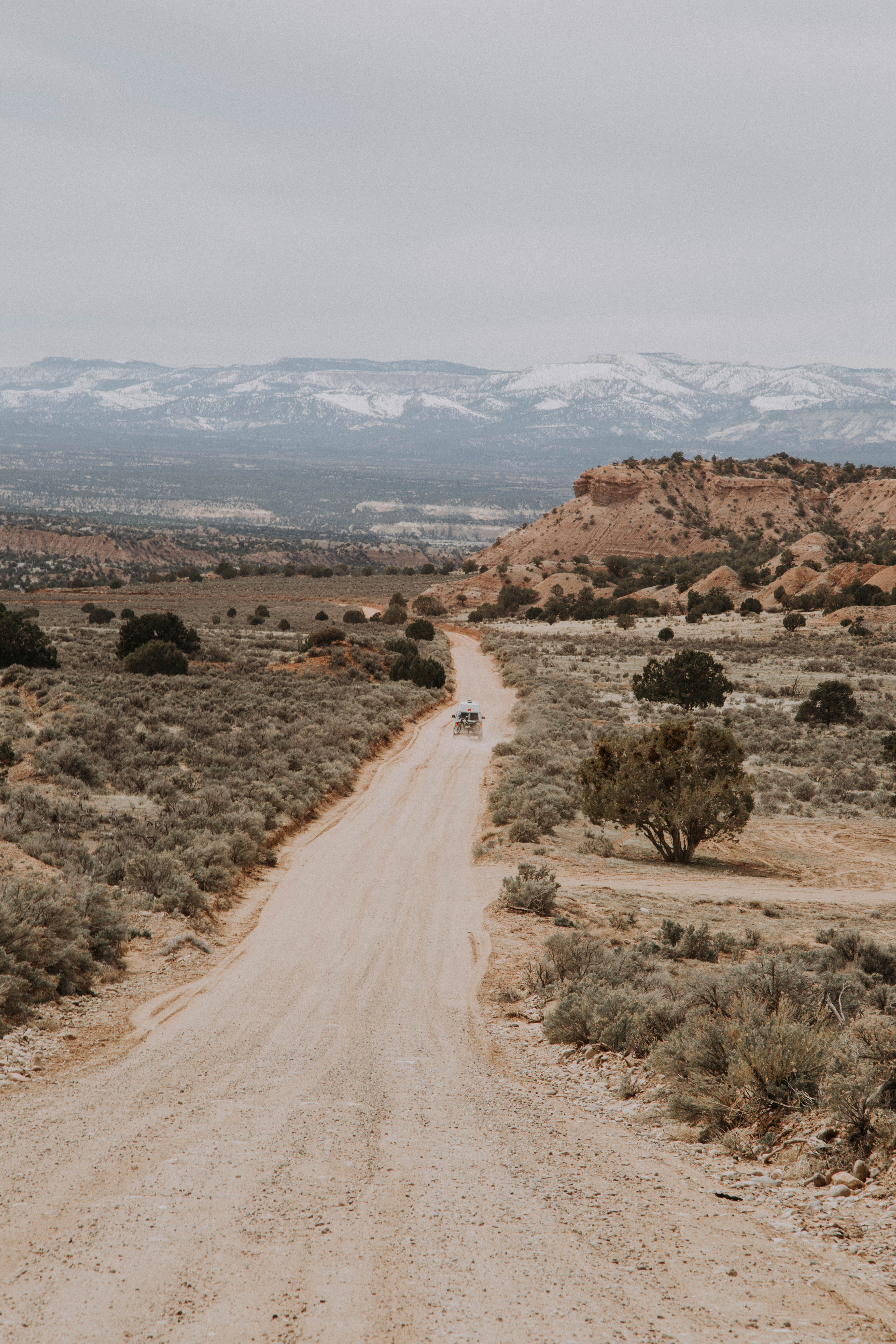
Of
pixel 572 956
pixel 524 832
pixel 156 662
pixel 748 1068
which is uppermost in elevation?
pixel 156 662

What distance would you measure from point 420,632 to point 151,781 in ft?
133

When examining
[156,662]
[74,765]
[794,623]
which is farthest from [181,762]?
[794,623]

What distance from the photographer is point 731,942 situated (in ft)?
41.3

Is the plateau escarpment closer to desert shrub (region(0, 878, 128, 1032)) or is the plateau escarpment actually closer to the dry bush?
the dry bush

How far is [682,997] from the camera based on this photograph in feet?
30.9

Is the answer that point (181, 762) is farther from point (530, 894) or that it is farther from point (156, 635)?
point (156, 635)

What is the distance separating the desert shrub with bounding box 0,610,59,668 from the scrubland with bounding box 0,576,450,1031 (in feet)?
3.08

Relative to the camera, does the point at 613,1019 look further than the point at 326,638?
No

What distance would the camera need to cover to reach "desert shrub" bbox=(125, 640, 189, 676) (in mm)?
35500

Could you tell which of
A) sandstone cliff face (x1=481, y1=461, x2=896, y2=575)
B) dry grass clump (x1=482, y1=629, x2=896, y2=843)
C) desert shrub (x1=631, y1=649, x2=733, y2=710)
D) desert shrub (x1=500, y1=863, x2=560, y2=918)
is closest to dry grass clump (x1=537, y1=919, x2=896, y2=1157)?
desert shrub (x1=500, y1=863, x2=560, y2=918)

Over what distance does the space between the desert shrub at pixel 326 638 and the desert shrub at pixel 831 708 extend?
75.1ft

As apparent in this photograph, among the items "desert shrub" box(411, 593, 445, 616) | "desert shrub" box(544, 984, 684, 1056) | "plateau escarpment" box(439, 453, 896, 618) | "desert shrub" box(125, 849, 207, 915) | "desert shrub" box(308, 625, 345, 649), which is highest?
"plateau escarpment" box(439, 453, 896, 618)

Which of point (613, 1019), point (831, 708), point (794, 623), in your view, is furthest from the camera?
point (794, 623)

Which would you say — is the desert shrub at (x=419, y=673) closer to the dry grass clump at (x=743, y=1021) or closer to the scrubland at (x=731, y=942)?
the scrubland at (x=731, y=942)
